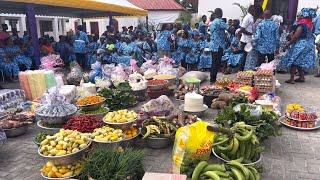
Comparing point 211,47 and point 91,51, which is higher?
point 211,47

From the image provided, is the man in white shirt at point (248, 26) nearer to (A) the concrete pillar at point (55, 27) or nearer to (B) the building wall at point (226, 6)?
(B) the building wall at point (226, 6)

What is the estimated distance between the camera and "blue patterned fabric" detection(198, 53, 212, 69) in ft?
33.7

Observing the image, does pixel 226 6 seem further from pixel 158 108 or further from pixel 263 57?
pixel 158 108

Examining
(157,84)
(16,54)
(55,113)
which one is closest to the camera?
(55,113)

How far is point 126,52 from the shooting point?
998cm

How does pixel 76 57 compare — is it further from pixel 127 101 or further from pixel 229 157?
pixel 229 157

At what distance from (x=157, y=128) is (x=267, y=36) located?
4753mm

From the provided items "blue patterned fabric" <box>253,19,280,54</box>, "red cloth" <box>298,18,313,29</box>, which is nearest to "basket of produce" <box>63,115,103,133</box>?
"blue patterned fabric" <box>253,19,280,54</box>

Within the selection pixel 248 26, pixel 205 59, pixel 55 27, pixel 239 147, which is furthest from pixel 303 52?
pixel 55 27

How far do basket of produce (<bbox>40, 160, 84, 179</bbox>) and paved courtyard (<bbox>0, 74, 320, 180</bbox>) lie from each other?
410 millimetres

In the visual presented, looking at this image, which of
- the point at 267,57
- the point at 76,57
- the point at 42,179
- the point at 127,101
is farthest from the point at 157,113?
the point at 76,57

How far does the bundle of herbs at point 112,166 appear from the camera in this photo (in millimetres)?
2861

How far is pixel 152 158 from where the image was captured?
4008 mm

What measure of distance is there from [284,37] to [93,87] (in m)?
7.30
